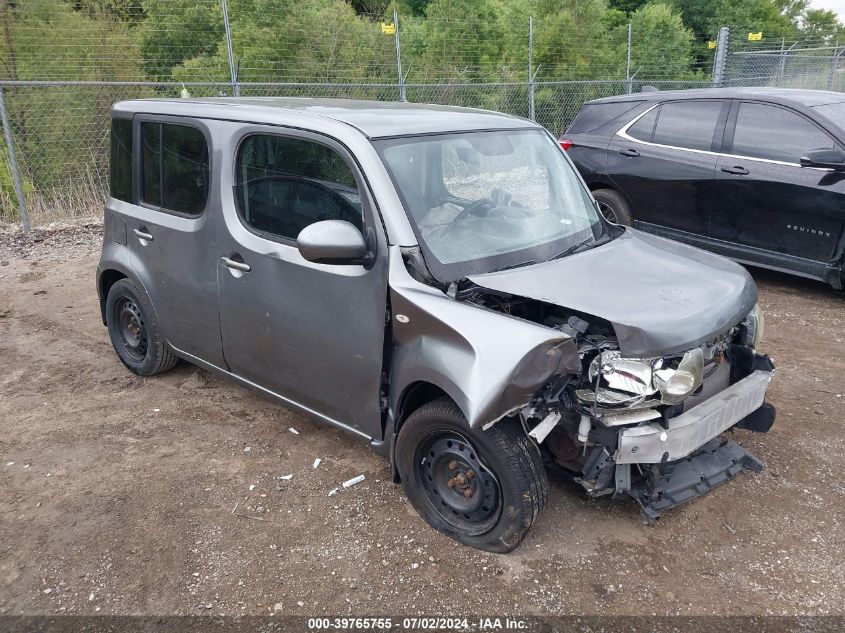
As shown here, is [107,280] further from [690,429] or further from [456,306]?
[690,429]

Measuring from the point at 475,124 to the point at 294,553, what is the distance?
242 cm

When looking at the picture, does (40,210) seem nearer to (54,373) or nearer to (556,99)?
(54,373)

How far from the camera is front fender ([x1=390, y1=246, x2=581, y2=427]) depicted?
2783mm

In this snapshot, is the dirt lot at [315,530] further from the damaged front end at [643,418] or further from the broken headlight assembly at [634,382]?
the broken headlight assembly at [634,382]

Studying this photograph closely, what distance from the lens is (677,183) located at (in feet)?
22.9

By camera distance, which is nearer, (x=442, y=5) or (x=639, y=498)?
(x=639, y=498)

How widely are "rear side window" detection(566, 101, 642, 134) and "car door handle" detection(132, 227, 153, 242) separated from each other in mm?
5073

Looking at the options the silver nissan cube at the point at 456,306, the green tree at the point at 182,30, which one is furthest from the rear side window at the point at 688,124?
the green tree at the point at 182,30

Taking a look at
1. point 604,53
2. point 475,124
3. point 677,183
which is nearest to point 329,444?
point 475,124

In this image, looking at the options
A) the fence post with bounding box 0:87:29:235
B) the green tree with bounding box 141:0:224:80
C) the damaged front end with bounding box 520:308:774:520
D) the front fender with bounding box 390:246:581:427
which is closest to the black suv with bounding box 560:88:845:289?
the damaged front end with bounding box 520:308:774:520

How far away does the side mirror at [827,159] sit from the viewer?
593cm

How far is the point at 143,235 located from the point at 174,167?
0.53m

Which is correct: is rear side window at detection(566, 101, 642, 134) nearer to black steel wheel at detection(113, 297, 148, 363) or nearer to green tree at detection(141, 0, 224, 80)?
black steel wheel at detection(113, 297, 148, 363)

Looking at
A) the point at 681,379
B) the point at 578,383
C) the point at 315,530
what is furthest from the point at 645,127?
the point at 315,530
